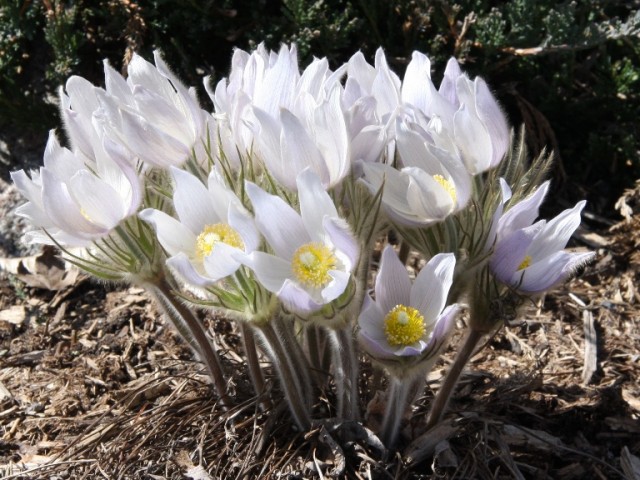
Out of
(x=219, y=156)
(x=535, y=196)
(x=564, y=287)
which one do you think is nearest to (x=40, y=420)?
(x=219, y=156)

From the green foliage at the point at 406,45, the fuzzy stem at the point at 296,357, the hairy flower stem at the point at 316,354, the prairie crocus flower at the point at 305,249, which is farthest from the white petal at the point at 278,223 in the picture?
the green foliage at the point at 406,45

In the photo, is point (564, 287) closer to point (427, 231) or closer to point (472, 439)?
point (472, 439)

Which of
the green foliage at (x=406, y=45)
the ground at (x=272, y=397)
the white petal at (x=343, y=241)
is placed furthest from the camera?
the green foliage at (x=406, y=45)

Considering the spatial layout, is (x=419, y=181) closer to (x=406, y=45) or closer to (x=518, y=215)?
(x=518, y=215)

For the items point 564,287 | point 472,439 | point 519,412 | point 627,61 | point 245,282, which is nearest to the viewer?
point 245,282

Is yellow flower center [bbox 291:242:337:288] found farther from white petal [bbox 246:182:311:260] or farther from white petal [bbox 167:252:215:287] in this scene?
white petal [bbox 167:252:215:287]

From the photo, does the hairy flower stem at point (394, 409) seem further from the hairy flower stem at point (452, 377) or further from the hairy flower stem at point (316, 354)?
the hairy flower stem at point (316, 354)
